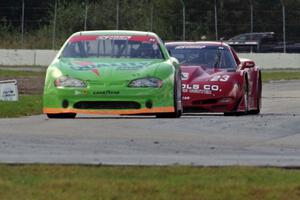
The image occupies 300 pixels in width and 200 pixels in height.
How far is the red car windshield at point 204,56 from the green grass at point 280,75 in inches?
821

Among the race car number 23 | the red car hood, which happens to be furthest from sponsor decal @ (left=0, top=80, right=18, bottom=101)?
the race car number 23

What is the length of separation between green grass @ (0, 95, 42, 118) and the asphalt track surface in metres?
2.84

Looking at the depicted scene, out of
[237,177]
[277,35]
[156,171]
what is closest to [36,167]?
[156,171]

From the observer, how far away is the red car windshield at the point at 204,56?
19.6 meters

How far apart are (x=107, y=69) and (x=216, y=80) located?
3596 millimetres

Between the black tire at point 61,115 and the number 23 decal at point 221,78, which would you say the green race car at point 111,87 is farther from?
the number 23 decal at point 221,78

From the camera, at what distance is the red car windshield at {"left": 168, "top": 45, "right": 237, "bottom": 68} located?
64.4ft

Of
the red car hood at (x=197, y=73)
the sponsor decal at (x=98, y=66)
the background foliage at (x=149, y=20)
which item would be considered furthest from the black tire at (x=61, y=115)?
the background foliage at (x=149, y=20)

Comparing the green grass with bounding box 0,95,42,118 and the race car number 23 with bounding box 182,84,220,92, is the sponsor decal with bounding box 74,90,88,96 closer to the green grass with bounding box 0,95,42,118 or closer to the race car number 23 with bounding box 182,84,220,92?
the race car number 23 with bounding box 182,84,220,92

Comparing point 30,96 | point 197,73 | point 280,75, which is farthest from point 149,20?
point 197,73

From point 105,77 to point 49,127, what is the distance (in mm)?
1068

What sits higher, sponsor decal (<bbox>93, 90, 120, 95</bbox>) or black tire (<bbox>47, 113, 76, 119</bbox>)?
sponsor decal (<bbox>93, 90, 120, 95</bbox>)

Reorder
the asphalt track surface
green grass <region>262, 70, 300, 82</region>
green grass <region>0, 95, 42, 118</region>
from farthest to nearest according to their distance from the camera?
green grass <region>262, 70, 300, 82</region>
green grass <region>0, 95, 42, 118</region>
the asphalt track surface

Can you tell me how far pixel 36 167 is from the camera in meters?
10.1
